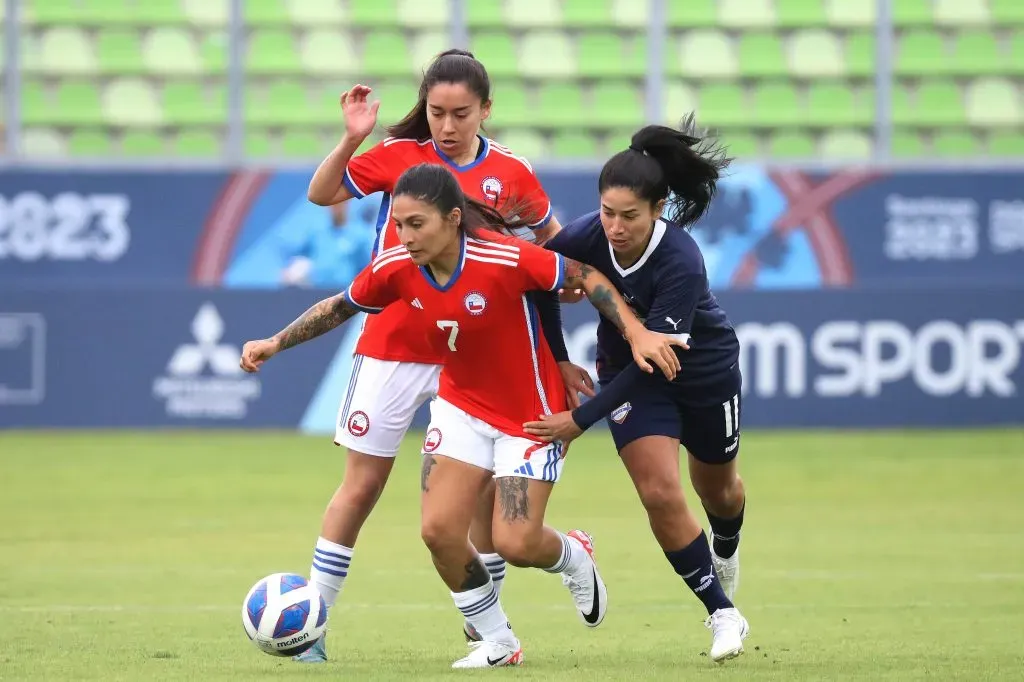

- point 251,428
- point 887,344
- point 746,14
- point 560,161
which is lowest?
point 251,428

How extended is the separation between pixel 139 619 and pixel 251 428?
29.0 feet

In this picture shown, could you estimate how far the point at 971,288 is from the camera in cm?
1580

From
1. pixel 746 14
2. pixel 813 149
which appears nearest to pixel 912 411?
pixel 813 149

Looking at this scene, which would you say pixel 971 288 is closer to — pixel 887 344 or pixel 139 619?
pixel 887 344

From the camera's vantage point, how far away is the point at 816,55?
18.1m

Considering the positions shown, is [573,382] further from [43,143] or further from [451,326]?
[43,143]

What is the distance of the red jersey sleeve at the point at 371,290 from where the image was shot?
243 inches

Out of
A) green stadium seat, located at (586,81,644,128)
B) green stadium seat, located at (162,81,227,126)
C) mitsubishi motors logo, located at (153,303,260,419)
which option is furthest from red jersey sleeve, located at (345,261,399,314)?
green stadium seat, located at (586,81,644,128)

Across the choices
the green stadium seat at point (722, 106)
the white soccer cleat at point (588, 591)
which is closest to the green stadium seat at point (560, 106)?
the green stadium seat at point (722, 106)

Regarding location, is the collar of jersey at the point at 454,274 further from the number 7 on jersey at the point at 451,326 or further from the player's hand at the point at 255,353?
the player's hand at the point at 255,353

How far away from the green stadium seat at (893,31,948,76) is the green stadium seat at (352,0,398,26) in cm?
531

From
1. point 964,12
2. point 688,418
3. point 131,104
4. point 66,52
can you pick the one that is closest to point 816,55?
point 964,12

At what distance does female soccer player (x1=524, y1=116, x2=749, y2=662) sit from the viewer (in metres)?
6.10

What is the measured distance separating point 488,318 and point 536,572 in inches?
135
